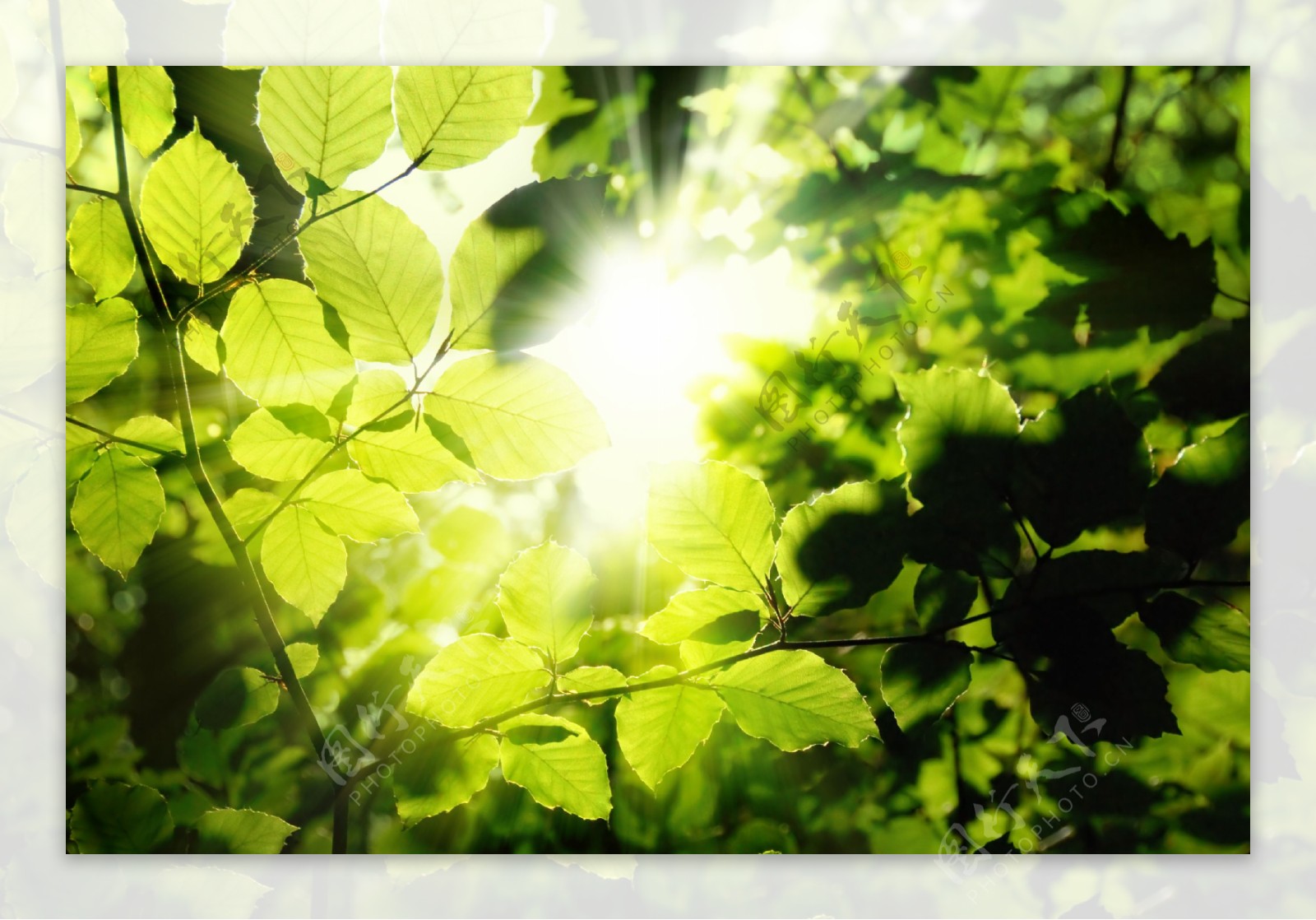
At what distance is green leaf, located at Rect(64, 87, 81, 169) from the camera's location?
3.40 ft

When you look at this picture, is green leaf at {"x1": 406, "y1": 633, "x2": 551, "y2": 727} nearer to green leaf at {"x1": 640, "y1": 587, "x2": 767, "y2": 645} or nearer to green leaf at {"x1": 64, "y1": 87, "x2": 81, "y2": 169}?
green leaf at {"x1": 640, "y1": 587, "x2": 767, "y2": 645}

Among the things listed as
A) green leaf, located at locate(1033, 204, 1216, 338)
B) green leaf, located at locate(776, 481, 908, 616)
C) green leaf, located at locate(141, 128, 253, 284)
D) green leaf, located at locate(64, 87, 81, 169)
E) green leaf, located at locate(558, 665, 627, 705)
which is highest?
green leaf, located at locate(64, 87, 81, 169)

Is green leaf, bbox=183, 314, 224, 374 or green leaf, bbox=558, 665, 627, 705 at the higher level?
green leaf, bbox=183, 314, 224, 374

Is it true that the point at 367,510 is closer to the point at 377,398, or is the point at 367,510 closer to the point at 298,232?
the point at 377,398

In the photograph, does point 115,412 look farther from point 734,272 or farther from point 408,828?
point 734,272

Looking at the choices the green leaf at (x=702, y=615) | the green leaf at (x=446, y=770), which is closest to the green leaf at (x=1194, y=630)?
the green leaf at (x=702, y=615)

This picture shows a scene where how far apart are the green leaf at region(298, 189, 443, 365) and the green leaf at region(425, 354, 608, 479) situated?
0.20 ft

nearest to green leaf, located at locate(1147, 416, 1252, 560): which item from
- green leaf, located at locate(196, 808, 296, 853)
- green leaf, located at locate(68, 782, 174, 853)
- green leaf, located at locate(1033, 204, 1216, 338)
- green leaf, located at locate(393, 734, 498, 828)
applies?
green leaf, located at locate(1033, 204, 1216, 338)

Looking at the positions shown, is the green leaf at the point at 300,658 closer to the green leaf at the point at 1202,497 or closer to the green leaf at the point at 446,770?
the green leaf at the point at 446,770

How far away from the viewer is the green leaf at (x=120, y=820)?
3.38 feet

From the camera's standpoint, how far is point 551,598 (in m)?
1.01

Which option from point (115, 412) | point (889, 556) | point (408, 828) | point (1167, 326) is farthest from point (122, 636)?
point (1167, 326)

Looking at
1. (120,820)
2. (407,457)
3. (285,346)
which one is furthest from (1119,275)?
(120,820)

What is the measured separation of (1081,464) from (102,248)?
3.32 ft
